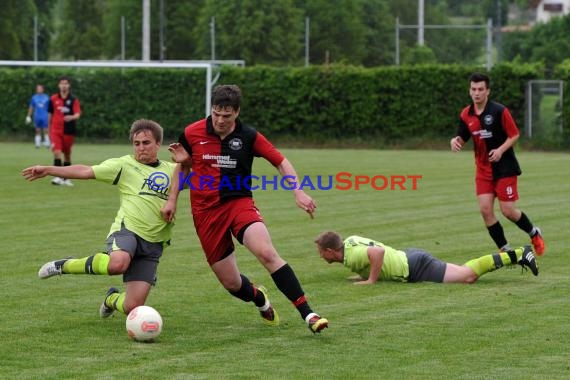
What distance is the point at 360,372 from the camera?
7590 millimetres

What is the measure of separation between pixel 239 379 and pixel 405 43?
267 ft

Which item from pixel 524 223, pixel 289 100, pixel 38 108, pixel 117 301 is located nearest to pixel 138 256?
pixel 117 301

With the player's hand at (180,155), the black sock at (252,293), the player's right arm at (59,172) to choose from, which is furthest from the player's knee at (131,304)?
the player's hand at (180,155)

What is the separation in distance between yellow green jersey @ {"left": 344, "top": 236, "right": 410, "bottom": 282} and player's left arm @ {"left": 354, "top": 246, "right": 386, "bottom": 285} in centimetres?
5

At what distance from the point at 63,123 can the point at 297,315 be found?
47.7ft

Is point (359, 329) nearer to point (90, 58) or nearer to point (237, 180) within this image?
point (237, 180)

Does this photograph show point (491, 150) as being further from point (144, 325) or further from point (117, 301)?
point (144, 325)

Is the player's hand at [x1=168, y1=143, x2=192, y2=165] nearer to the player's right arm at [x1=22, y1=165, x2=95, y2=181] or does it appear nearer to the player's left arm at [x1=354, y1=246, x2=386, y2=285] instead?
the player's right arm at [x1=22, y1=165, x2=95, y2=181]

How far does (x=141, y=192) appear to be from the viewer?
9.42 meters

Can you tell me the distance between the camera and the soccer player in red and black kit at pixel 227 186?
28.9ft

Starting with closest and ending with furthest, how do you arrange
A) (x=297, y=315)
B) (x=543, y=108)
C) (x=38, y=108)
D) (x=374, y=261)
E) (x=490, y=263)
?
(x=297, y=315), (x=374, y=261), (x=490, y=263), (x=38, y=108), (x=543, y=108)

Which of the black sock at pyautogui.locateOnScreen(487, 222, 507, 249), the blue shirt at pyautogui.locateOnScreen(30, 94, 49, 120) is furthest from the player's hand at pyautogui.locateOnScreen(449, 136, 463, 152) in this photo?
the blue shirt at pyautogui.locateOnScreen(30, 94, 49, 120)

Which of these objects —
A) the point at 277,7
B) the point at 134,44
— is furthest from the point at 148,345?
the point at 134,44

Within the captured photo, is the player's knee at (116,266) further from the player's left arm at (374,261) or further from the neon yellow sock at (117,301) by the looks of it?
the player's left arm at (374,261)
